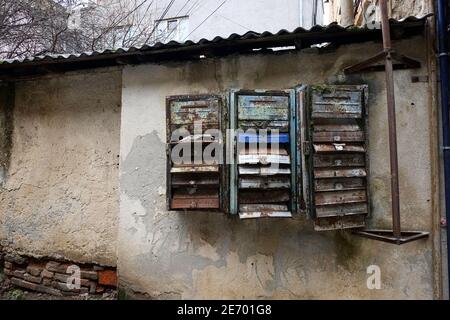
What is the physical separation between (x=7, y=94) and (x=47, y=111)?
753 mm

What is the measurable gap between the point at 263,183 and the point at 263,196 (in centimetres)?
16

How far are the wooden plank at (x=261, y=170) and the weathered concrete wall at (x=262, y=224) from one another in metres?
0.61

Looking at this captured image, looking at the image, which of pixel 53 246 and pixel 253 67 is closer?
pixel 253 67

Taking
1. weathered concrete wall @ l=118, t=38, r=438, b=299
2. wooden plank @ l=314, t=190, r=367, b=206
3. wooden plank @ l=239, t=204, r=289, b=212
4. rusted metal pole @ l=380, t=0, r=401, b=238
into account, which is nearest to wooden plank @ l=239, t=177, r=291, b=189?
wooden plank @ l=239, t=204, r=289, b=212

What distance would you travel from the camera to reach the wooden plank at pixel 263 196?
119 inches

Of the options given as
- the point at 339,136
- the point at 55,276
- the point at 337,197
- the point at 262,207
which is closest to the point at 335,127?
the point at 339,136

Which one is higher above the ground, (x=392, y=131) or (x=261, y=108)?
(x=261, y=108)

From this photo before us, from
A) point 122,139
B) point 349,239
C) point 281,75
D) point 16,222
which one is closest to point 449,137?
point 349,239

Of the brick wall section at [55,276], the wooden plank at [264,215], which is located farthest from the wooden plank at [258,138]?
the brick wall section at [55,276]

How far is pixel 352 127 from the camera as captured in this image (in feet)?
9.84

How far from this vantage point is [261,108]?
3.00 m

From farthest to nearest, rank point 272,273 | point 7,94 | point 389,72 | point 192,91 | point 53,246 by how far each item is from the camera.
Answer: point 7,94
point 53,246
point 192,91
point 272,273
point 389,72

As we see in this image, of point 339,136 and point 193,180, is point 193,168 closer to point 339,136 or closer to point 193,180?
point 193,180

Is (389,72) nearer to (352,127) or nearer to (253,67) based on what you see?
(352,127)
